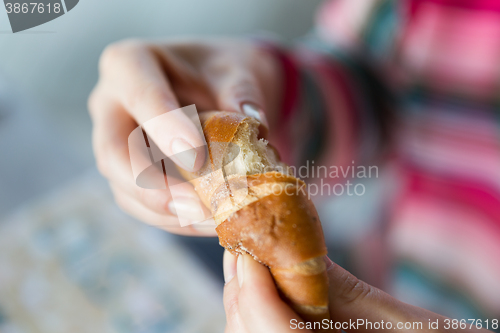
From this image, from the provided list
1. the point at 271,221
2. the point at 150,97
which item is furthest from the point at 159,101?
the point at 271,221

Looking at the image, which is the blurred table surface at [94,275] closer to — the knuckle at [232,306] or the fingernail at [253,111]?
the knuckle at [232,306]

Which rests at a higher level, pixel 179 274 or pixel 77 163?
pixel 77 163

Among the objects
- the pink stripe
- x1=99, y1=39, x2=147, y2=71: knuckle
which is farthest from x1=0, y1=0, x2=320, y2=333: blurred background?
the pink stripe

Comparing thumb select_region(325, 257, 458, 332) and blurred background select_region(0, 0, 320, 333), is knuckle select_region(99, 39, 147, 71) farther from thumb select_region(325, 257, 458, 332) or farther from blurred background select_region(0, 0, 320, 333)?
thumb select_region(325, 257, 458, 332)

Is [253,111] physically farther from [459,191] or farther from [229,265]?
[459,191]

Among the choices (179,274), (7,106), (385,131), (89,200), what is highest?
(7,106)

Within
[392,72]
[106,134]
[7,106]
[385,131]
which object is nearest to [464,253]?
[385,131]

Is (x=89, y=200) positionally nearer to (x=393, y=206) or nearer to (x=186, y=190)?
(x=186, y=190)
